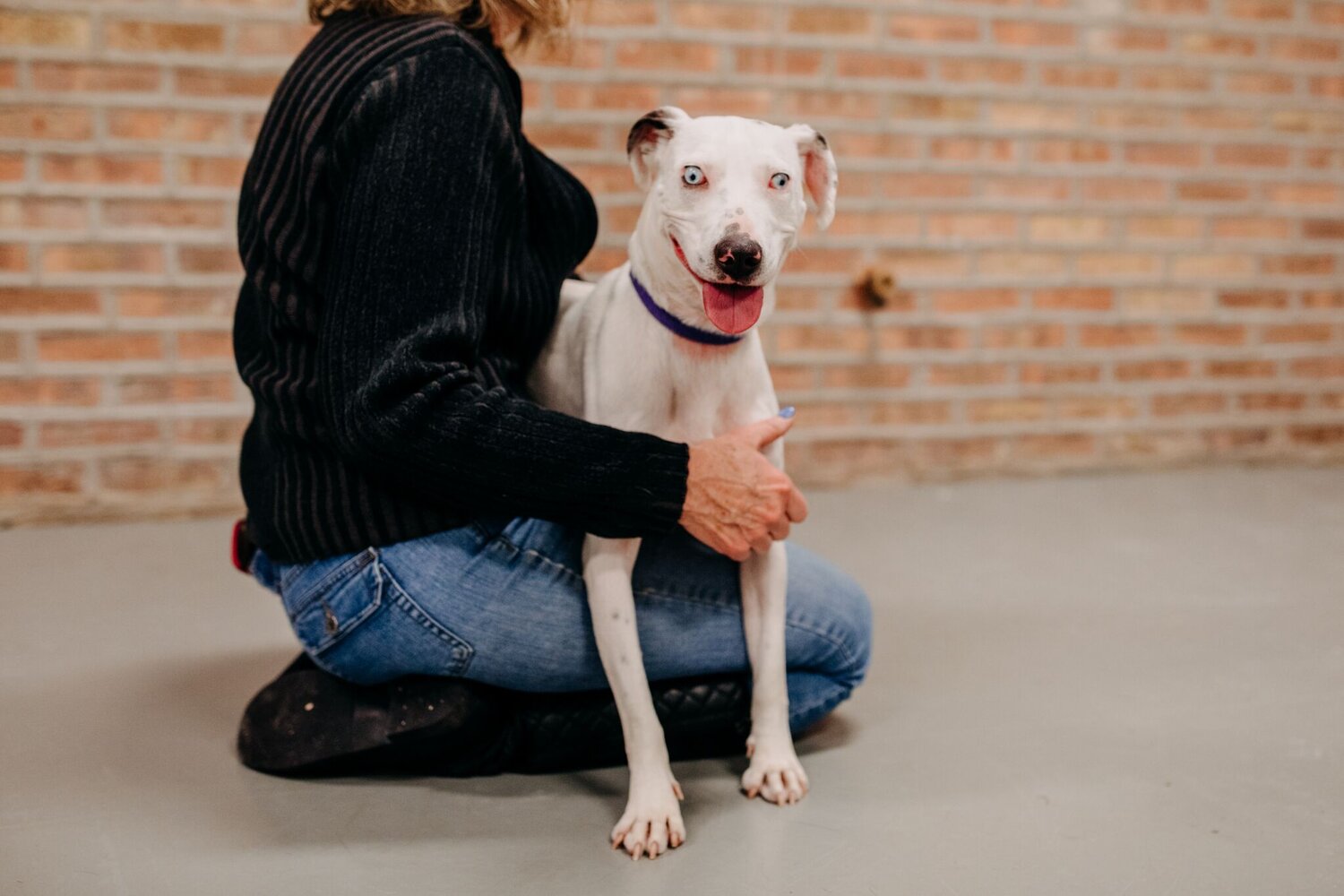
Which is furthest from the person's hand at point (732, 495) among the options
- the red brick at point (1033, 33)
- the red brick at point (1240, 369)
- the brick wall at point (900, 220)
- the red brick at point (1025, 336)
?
the red brick at point (1240, 369)

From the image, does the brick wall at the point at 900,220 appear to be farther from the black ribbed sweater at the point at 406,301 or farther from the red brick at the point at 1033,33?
the black ribbed sweater at the point at 406,301

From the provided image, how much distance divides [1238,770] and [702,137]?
104 centimetres

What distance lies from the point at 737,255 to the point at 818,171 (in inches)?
10.1

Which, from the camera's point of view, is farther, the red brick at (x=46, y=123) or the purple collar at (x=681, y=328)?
the red brick at (x=46, y=123)

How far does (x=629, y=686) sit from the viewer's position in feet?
4.42

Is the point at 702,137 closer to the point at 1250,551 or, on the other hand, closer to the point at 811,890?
the point at 811,890

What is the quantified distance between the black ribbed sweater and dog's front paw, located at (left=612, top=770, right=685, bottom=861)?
0.95 feet

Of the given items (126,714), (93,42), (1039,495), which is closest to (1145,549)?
(1039,495)

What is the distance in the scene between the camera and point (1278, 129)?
3523 millimetres

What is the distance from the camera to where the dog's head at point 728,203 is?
3.97 ft

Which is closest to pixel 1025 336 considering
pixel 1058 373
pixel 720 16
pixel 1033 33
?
pixel 1058 373

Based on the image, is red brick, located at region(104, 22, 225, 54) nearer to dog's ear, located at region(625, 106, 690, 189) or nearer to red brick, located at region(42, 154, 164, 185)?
red brick, located at region(42, 154, 164, 185)

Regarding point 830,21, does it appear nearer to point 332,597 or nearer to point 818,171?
point 818,171

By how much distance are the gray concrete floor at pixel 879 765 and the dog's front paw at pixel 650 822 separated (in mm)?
22
